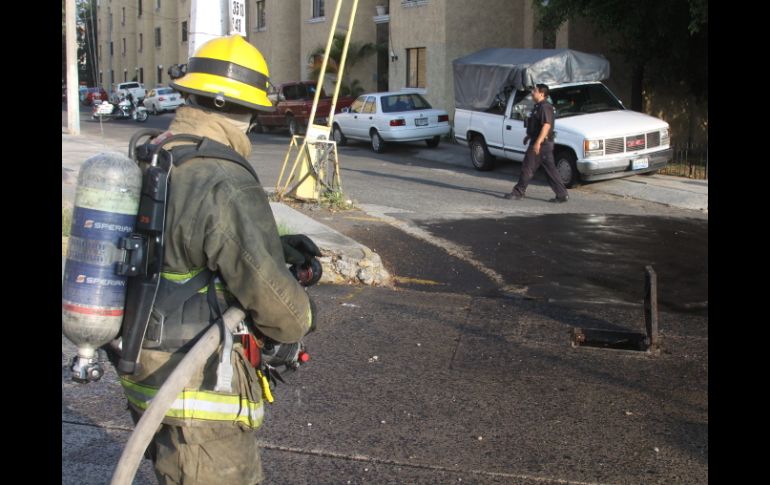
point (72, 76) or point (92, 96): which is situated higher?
point (92, 96)

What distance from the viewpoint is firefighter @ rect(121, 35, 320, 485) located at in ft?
8.46

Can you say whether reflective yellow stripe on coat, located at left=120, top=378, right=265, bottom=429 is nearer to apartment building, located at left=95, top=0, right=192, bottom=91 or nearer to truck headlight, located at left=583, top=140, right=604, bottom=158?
truck headlight, located at left=583, top=140, right=604, bottom=158

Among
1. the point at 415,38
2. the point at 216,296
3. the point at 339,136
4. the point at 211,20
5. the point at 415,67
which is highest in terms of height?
the point at 415,38

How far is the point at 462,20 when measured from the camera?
79.6 ft

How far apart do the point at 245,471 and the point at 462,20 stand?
74.5ft

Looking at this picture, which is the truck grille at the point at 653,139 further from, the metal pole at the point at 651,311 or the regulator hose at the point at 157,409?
the regulator hose at the point at 157,409

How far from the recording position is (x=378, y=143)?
2130 centimetres

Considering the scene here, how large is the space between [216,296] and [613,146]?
485 inches

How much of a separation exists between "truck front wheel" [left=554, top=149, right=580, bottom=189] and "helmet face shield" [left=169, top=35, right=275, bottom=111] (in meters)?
11.9

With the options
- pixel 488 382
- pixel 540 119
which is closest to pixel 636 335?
pixel 488 382

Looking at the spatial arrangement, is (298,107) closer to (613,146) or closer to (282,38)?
(282,38)

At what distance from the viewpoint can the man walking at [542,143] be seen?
1289cm

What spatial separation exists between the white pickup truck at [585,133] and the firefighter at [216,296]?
1175cm
